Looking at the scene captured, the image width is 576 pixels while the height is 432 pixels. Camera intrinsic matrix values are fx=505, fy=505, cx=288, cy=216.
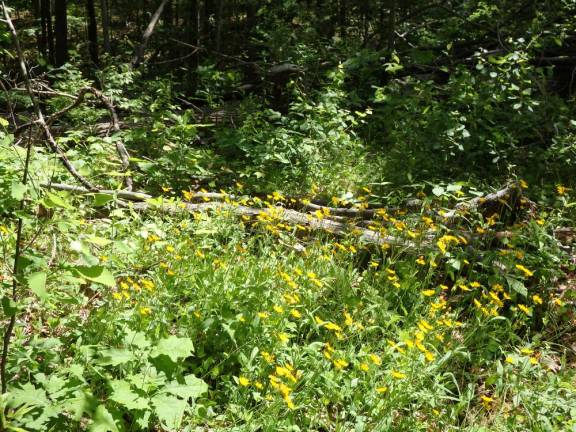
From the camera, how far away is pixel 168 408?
7.40ft

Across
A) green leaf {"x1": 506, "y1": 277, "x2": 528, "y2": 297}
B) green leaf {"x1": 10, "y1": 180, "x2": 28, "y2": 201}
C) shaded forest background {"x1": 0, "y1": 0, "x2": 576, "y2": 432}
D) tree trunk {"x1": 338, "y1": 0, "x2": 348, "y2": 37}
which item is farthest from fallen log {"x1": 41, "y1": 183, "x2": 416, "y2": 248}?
tree trunk {"x1": 338, "y1": 0, "x2": 348, "y2": 37}

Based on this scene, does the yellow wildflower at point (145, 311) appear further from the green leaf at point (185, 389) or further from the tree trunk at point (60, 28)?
the tree trunk at point (60, 28)

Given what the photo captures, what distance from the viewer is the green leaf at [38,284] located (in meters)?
1.74


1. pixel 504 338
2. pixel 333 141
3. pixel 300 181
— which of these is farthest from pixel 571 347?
pixel 333 141

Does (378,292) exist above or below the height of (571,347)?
above

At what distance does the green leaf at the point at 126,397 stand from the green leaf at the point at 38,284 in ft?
2.14

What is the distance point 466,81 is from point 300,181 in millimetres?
2543

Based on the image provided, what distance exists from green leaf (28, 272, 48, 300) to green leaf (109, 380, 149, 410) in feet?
2.14

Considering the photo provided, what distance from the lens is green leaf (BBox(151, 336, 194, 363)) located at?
2510mm

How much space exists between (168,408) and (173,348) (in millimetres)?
351

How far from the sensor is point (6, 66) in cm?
1595

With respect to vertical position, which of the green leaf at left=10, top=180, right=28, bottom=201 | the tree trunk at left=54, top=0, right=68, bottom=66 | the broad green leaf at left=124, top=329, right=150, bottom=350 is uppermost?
the green leaf at left=10, top=180, right=28, bottom=201

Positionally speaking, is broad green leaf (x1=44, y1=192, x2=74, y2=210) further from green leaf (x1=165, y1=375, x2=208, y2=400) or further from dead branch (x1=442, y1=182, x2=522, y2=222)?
dead branch (x1=442, y1=182, x2=522, y2=222)

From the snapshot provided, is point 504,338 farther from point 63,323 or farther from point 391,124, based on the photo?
point 391,124
